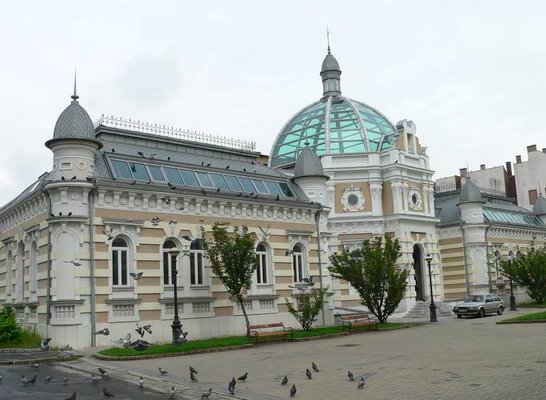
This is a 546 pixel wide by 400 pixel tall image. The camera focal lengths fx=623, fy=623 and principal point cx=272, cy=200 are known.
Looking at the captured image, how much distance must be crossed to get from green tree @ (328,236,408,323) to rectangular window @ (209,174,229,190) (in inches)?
286

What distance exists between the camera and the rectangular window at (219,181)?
105 ft

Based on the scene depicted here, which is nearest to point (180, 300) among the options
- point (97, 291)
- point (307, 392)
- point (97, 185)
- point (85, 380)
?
point (97, 291)

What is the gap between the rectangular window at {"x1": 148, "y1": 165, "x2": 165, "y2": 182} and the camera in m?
29.6

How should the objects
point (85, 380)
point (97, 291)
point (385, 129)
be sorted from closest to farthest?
point (85, 380), point (97, 291), point (385, 129)

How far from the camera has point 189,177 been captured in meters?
31.1

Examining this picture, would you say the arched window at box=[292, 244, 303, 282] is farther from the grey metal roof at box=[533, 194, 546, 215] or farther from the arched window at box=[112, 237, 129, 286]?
the grey metal roof at box=[533, 194, 546, 215]

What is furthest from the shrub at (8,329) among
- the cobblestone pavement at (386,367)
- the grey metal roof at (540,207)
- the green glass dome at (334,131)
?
the grey metal roof at (540,207)

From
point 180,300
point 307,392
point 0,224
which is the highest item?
point 0,224

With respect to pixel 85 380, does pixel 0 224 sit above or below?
above

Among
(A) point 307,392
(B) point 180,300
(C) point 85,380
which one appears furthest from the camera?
(B) point 180,300

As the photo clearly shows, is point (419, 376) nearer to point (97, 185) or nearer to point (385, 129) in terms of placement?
point (97, 185)

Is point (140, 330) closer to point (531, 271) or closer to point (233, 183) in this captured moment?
point (233, 183)

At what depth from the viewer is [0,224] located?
34219 millimetres

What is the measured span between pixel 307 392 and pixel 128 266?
15.6 m
